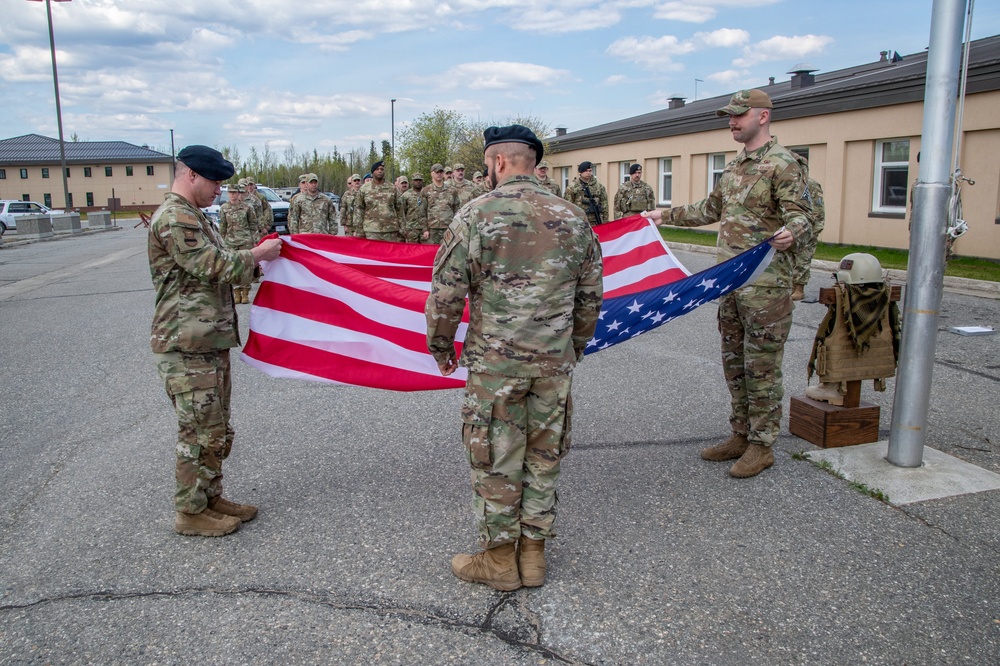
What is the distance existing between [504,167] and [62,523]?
10.0 ft

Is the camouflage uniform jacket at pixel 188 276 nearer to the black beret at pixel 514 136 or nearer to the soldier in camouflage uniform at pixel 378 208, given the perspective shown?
the black beret at pixel 514 136

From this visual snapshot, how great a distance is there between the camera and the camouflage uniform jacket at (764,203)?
4465 millimetres

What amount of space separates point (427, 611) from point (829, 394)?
3216mm

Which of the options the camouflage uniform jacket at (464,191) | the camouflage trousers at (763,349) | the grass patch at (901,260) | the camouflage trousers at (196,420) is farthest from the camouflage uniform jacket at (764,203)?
the camouflage uniform jacket at (464,191)

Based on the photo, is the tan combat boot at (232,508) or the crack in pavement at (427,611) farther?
the tan combat boot at (232,508)

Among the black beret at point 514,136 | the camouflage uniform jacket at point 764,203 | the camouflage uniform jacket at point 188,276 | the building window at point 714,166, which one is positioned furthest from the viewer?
the building window at point 714,166

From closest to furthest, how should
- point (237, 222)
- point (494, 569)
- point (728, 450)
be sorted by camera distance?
point (494, 569) < point (728, 450) < point (237, 222)

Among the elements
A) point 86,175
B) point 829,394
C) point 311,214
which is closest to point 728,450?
point 829,394

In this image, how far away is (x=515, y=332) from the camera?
3264 mm

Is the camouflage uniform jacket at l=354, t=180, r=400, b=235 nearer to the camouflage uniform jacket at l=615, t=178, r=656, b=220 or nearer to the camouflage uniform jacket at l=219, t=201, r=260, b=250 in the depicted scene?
the camouflage uniform jacket at l=219, t=201, r=260, b=250

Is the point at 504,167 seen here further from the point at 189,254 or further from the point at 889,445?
the point at 889,445

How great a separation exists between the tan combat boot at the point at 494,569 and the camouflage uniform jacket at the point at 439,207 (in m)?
12.0

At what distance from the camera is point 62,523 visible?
4141 mm

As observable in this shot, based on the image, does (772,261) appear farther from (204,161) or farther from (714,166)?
(714,166)
